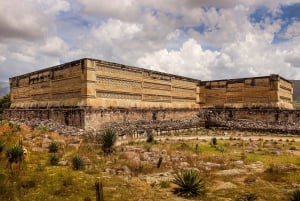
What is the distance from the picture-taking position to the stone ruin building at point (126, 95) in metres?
28.0

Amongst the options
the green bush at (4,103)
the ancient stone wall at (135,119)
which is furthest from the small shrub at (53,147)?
the green bush at (4,103)

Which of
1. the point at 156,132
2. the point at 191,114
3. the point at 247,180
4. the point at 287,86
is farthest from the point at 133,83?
the point at 287,86

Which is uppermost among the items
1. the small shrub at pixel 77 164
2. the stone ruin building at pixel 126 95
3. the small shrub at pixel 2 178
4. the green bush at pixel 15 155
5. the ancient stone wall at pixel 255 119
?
the stone ruin building at pixel 126 95

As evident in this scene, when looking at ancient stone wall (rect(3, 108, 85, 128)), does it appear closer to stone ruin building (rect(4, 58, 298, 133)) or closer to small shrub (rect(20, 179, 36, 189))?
stone ruin building (rect(4, 58, 298, 133))

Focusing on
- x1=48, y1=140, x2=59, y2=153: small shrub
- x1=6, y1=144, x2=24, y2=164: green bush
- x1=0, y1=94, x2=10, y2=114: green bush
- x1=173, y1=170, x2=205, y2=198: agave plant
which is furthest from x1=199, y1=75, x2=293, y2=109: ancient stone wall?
x1=6, y1=144, x2=24, y2=164: green bush

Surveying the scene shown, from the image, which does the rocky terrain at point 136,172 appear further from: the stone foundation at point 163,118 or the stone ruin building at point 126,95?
the stone ruin building at point 126,95

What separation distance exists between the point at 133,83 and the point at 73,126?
372 inches

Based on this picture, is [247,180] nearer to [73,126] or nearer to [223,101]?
[73,126]

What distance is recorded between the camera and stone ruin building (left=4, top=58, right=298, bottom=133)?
2803 cm

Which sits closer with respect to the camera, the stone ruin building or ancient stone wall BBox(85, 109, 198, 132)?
ancient stone wall BBox(85, 109, 198, 132)

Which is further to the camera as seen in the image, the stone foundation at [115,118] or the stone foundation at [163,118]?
the stone foundation at [163,118]

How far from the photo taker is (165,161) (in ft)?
53.4

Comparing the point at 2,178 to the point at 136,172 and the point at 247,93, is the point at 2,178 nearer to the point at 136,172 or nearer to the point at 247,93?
the point at 136,172

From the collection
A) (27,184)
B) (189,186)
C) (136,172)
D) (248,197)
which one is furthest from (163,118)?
(27,184)
